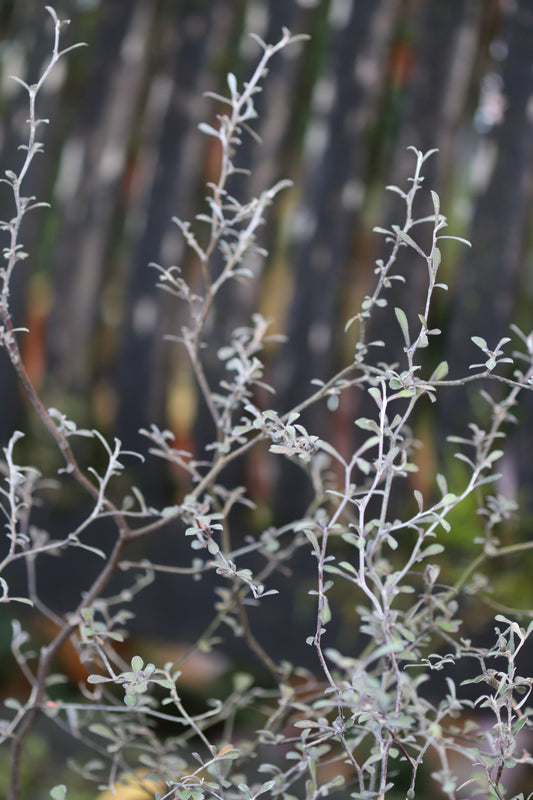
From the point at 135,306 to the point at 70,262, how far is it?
0.38 feet

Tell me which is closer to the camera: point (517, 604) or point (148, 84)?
point (517, 604)

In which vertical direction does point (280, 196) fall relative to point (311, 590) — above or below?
above

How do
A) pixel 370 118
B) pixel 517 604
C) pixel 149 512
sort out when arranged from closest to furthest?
1. pixel 149 512
2. pixel 517 604
3. pixel 370 118

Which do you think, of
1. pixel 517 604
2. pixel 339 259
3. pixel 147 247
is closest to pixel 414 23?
pixel 339 259

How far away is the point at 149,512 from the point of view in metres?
0.56

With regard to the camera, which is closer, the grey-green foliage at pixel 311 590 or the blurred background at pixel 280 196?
the grey-green foliage at pixel 311 590

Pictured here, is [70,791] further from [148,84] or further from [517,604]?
[148,84]

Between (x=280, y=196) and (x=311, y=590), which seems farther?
(x=280, y=196)

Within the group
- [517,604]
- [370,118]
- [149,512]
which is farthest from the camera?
[370,118]

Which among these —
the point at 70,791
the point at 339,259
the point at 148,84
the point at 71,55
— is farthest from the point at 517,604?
the point at 71,55

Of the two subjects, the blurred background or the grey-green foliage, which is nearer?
the grey-green foliage

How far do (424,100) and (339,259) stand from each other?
0.24m

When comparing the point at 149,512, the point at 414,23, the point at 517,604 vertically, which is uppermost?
the point at 414,23

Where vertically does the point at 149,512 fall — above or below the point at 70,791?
above
